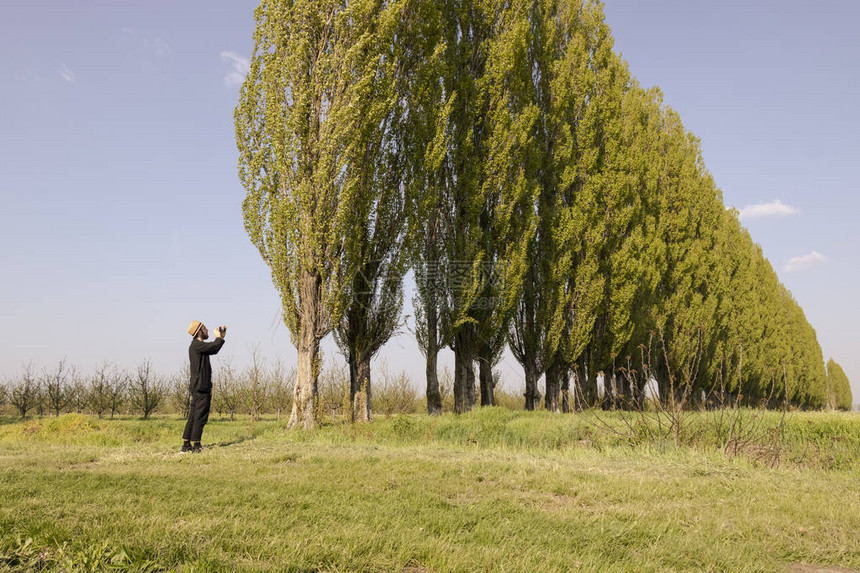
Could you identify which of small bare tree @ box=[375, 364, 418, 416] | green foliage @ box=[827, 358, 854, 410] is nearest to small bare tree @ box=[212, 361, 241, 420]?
small bare tree @ box=[375, 364, 418, 416]

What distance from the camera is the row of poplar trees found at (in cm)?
1152

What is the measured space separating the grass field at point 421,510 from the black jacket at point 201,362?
3.39 feet

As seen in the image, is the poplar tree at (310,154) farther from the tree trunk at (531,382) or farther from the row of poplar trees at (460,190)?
the tree trunk at (531,382)

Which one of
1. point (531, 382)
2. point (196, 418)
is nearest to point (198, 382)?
point (196, 418)

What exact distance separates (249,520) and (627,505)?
3.32m

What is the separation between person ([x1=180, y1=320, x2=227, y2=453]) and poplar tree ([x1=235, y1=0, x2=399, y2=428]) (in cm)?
323

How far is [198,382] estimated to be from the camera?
25.8 feet

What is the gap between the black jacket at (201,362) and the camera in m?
7.88

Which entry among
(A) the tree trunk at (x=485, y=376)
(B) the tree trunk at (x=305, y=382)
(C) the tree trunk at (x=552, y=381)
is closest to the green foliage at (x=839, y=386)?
(C) the tree trunk at (x=552, y=381)

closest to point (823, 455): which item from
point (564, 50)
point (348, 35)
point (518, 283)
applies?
point (518, 283)

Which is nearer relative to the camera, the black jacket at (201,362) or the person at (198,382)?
the person at (198,382)

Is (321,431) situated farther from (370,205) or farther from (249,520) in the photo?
(249,520)

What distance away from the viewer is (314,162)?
11.5 metres

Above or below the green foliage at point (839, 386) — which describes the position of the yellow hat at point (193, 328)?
above
